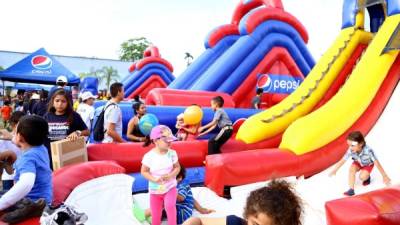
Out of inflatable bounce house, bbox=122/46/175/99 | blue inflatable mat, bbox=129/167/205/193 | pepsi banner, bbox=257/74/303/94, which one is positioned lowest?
blue inflatable mat, bbox=129/167/205/193

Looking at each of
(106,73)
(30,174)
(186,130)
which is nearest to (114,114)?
(186,130)

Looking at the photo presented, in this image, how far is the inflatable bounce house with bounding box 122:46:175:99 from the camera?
46.2ft

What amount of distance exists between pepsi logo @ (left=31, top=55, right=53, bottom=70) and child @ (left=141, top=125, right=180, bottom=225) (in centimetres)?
996

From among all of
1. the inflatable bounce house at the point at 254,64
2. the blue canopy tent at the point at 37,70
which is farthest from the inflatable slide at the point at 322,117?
the blue canopy tent at the point at 37,70

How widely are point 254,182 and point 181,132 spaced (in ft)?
5.12

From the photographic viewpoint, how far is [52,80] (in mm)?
11672

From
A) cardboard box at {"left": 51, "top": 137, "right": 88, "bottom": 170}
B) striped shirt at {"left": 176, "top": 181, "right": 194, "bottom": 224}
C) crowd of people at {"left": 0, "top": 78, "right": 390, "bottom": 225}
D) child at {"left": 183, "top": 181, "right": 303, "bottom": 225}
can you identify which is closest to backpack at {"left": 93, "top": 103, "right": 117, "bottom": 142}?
crowd of people at {"left": 0, "top": 78, "right": 390, "bottom": 225}

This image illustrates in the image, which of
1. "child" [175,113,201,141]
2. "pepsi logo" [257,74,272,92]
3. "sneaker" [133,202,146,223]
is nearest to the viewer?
"sneaker" [133,202,146,223]

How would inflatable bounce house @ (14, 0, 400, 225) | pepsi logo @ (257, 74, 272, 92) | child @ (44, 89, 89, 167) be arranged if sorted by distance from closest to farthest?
inflatable bounce house @ (14, 0, 400, 225) → child @ (44, 89, 89, 167) → pepsi logo @ (257, 74, 272, 92)

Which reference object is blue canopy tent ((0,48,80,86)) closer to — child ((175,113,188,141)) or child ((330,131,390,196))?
child ((175,113,188,141))

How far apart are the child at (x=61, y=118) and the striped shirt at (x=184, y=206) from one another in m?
1.04

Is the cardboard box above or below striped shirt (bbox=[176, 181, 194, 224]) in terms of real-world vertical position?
above

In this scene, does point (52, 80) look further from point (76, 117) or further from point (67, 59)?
point (67, 59)

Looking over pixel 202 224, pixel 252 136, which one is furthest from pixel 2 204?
pixel 252 136
